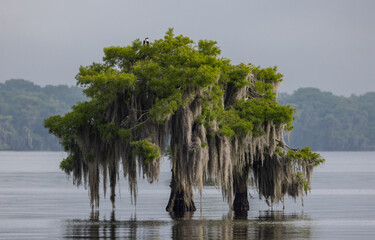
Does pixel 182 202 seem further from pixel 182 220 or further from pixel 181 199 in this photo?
pixel 182 220

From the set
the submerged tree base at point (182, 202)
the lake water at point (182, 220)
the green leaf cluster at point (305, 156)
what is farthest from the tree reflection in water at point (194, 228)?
the green leaf cluster at point (305, 156)

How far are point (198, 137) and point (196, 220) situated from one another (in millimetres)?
3523

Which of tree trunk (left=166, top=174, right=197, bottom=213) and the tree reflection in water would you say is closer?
the tree reflection in water

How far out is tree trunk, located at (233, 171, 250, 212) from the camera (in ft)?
135

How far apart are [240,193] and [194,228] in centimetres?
1012

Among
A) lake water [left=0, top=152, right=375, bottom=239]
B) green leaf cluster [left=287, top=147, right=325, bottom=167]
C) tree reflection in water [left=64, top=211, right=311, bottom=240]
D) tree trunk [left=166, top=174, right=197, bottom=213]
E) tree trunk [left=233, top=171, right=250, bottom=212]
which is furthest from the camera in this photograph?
tree trunk [left=233, top=171, right=250, bottom=212]

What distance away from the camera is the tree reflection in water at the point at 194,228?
29609mm

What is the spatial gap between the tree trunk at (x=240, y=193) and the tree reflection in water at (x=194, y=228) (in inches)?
108

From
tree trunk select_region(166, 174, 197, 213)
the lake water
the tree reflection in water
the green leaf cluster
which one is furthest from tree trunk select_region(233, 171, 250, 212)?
tree trunk select_region(166, 174, 197, 213)

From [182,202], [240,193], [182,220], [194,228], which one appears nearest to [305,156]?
[240,193]

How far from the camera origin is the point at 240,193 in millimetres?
41875

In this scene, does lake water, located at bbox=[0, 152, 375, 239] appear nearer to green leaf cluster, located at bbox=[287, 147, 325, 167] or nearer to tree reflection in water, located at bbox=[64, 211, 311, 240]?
tree reflection in water, located at bbox=[64, 211, 311, 240]

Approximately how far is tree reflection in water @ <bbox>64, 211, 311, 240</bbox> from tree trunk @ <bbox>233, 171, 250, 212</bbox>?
275 centimetres

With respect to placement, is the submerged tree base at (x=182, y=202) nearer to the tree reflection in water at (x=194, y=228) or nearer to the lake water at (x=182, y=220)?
the lake water at (x=182, y=220)
